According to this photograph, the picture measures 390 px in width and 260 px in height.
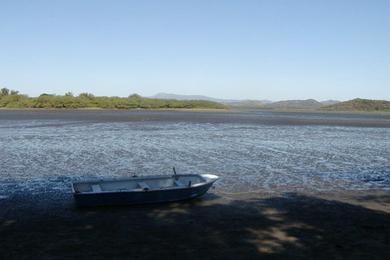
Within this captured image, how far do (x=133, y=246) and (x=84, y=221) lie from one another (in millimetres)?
2899

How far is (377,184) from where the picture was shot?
19.4 meters

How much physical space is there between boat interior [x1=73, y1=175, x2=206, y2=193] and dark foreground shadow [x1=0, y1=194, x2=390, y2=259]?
76 cm

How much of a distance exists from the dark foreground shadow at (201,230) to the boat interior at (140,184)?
0.76 meters

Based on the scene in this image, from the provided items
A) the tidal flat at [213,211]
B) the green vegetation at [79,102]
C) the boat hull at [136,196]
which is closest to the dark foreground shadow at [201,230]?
the tidal flat at [213,211]

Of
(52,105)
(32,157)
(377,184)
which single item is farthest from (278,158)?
(52,105)

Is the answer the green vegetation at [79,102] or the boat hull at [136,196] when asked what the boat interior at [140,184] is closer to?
the boat hull at [136,196]

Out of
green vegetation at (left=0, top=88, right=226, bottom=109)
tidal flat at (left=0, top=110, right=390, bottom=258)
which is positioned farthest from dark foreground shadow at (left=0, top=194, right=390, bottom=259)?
green vegetation at (left=0, top=88, right=226, bottom=109)

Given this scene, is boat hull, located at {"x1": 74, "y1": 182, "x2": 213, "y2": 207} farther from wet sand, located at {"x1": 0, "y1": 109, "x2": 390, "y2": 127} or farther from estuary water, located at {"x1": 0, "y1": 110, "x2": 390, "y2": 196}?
wet sand, located at {"x1": 0, "y1": 109, "x2": 390, "y2": 127}

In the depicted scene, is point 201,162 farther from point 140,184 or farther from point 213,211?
point 213,211

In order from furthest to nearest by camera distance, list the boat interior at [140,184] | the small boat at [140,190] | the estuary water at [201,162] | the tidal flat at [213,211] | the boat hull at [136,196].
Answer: the estuary water at [201,162], the boat interior at [140,184], the small boat at [140,190], the boat hull at [136,196], the tidal flat at [213,211]

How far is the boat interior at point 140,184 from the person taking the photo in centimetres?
1553

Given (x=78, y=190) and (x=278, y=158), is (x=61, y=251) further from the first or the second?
(x=278, y=158)

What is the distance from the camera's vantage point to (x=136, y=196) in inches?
583

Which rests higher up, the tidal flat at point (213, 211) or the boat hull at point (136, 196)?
the boat hull at point (136, 196)
